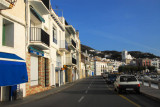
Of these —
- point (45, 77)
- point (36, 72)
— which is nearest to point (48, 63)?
point (45, 77)

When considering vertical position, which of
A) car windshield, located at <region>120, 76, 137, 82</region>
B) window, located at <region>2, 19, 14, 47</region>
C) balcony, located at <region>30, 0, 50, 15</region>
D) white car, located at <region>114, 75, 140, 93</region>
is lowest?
white car, located at <region>114, 75, 140, 93</region>

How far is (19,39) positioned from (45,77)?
29.5ft

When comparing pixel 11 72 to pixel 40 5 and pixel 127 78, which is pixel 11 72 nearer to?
pixel 40 5

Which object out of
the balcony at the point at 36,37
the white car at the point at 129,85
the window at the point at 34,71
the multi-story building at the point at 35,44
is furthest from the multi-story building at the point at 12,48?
the white car at the point at 129,85

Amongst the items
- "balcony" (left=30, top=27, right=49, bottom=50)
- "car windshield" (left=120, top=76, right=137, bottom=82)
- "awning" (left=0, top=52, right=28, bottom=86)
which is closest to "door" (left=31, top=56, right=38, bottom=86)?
"balcony" (left=30, top=27, right=49, bottom=50)

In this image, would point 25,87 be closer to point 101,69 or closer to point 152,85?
point 152,85

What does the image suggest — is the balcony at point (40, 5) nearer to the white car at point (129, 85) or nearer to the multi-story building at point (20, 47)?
the multi-story building at point (20, 47)

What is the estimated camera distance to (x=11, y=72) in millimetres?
10586

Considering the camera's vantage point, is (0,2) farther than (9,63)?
No

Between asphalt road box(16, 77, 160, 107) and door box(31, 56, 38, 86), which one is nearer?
asphalt road box(16, 77, 160, 107)

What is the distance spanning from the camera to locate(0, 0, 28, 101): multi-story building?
10352mm

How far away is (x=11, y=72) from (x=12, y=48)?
9.76 ft

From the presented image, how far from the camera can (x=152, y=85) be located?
74.8 feet

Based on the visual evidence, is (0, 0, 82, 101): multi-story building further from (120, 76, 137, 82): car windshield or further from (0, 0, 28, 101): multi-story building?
(120, 76, 137, 82): car windshield
